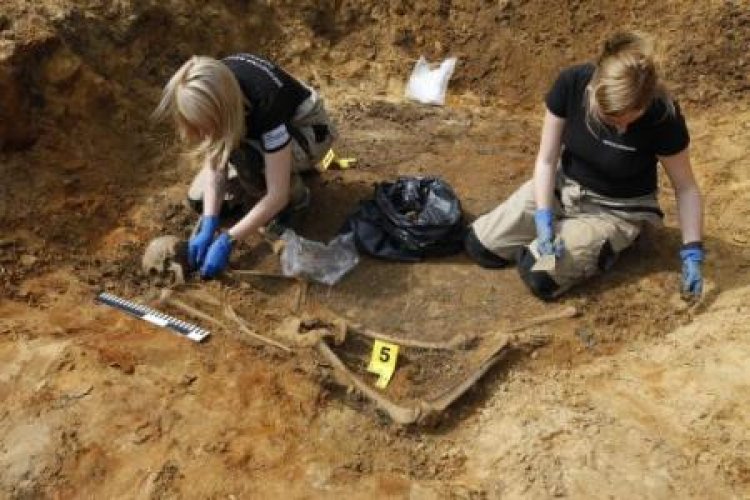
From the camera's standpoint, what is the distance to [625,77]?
2920 mm

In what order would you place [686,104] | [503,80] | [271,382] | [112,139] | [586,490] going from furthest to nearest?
[503,80] < [686,104] < [112,139] < [271,382] < [586,490]

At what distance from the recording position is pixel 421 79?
5.84 meters

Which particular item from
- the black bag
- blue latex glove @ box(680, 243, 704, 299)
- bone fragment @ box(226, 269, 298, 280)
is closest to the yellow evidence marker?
the black bag

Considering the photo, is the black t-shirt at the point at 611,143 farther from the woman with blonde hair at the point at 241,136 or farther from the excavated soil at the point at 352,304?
the woman with blonde hair at the point at 241,136

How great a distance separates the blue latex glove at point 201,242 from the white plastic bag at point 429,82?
2.45m

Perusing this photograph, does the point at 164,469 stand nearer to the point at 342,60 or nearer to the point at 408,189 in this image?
the point at 408,189

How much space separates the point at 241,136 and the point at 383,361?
1146 millimetres

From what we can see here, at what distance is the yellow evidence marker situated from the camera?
4.75 m

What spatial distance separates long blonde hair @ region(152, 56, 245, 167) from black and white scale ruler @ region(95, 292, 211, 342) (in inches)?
30.4

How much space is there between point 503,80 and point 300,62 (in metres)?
1.54

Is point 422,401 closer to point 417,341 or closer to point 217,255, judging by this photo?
point 417,341

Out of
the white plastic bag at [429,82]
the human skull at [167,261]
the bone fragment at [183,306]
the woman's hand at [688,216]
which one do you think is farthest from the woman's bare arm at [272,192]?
the white plastic bag at [429,82]

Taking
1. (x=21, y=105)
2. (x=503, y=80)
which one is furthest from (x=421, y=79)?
(x=21, y=105)

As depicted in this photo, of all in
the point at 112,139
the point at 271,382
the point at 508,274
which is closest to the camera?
the point at 271,382
